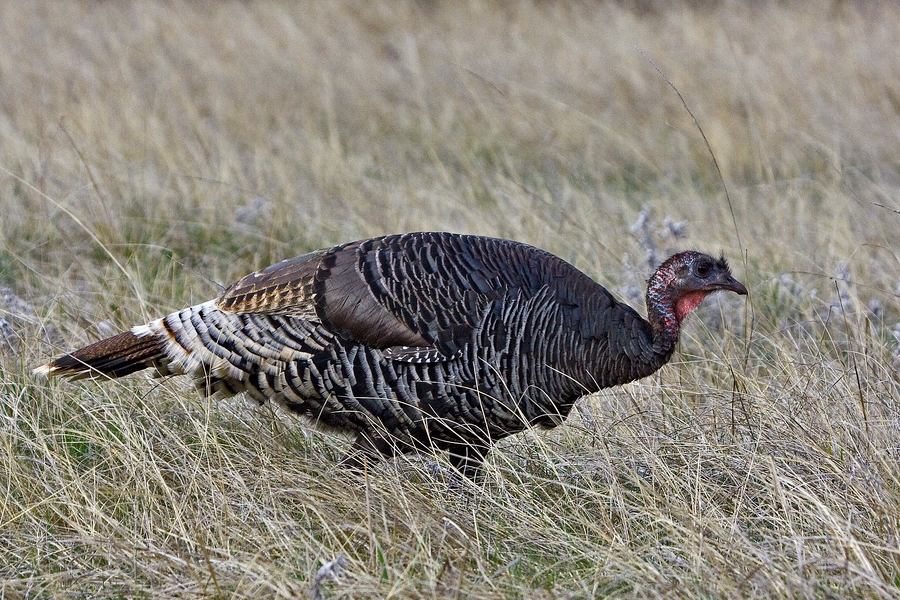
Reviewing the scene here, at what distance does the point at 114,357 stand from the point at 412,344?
0.89 meters

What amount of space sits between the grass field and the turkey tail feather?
165 mm

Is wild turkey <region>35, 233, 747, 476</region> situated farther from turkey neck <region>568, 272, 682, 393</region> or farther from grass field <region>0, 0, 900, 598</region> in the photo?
grass field <region>0, 0, 900, 598</region>

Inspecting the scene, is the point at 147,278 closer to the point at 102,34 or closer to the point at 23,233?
the point at 23,233

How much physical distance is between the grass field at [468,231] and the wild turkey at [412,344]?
14 centimetres

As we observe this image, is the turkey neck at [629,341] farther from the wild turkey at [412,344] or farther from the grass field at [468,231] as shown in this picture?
the grass field at [468,231]

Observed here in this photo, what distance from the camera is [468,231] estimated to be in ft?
18.4

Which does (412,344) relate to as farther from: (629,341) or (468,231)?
(468,231)

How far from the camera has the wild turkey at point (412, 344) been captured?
3.31 meters

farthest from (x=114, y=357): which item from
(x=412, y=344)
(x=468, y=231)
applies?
(x=468, y=231)

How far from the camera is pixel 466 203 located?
6.09 metres

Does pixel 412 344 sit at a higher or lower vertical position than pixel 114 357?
higher

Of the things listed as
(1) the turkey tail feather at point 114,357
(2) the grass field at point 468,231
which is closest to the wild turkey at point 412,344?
(1) the turkey tail feather at point 114,357

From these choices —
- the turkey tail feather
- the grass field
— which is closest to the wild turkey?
the turkey tail feather

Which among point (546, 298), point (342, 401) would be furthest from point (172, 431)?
A: point (546, 298)
